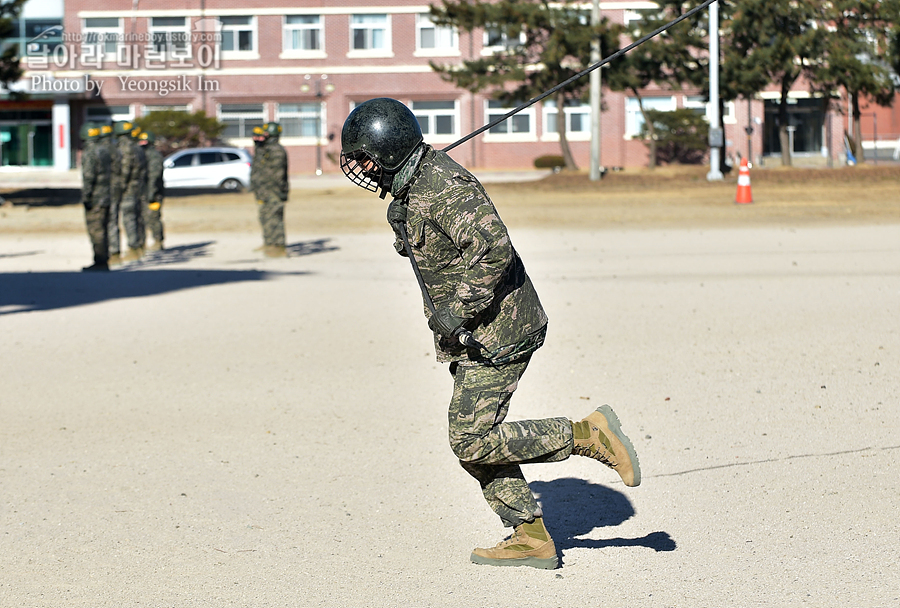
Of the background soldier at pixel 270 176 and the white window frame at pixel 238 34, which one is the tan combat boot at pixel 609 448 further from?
the white window frame at pixel 238 34

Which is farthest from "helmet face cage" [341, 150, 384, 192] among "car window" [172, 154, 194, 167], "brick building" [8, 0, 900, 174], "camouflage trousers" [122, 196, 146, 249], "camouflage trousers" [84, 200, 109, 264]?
"brick building" [8, 0, 900, 174]

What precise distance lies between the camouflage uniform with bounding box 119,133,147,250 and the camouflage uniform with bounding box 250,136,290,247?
1.89 meters

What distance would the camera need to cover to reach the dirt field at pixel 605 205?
2439 cm

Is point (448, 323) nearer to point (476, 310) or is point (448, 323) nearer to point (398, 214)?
point (476, 310)

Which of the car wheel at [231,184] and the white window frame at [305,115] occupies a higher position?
the white window frame at [305,115]

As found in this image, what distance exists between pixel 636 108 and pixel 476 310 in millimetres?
51822

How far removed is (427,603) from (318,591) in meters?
0.43

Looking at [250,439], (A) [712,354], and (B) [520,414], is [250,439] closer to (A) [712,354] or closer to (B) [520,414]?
(B) [520,414]

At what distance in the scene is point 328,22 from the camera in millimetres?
54781

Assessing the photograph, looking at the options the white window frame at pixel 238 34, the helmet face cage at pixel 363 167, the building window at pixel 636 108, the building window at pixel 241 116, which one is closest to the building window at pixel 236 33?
the white window frame at pixel 238 34

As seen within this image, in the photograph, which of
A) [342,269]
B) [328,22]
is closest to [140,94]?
[328,22]

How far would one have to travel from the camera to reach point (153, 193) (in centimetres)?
1978

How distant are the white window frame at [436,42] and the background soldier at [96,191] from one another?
1535 inches

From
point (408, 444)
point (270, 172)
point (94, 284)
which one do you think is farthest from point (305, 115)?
point (408, 444)
